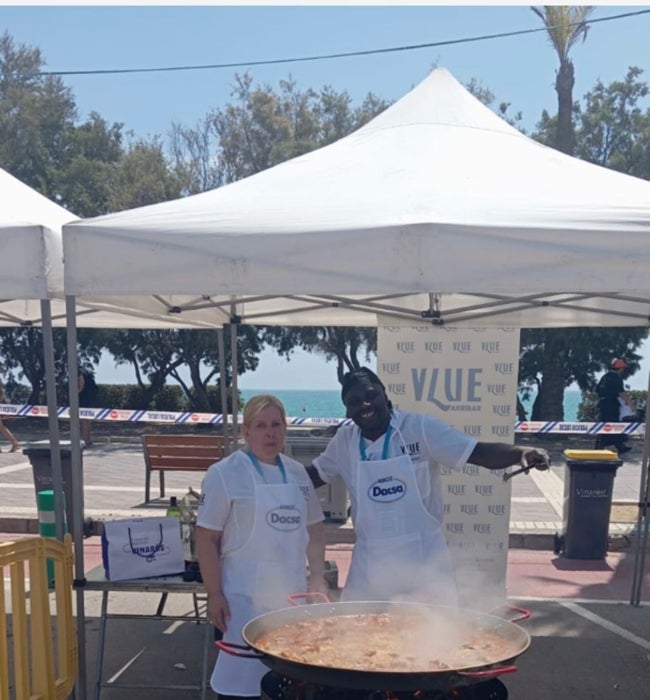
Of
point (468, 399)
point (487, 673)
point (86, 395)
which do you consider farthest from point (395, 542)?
point (86, 395)

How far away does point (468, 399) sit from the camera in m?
6.23

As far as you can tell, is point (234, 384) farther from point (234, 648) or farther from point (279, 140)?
point (279, 140)

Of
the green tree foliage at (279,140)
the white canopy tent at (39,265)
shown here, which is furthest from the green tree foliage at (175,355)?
the white canopy tent at (39,265)

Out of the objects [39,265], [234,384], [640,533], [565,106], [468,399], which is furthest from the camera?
[565,106]

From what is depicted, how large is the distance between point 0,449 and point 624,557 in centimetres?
1250

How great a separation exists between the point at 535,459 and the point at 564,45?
63.1 feet

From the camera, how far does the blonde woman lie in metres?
3.28

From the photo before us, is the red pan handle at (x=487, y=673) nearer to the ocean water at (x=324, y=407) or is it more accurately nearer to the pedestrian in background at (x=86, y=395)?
the ocean water at (x=324, y=407)

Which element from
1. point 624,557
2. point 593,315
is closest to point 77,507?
point 593,315

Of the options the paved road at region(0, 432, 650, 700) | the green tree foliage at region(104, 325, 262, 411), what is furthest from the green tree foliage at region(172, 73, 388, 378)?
the paved road at region(0, 432, 650, 700)

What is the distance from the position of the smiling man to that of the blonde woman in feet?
1.31

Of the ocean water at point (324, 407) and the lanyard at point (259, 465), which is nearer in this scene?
the lanyard at point (259, 465)

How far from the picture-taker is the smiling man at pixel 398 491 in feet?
11.9

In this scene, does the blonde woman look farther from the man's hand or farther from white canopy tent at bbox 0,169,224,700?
white canopy tent at bbox 0,169,224,700
